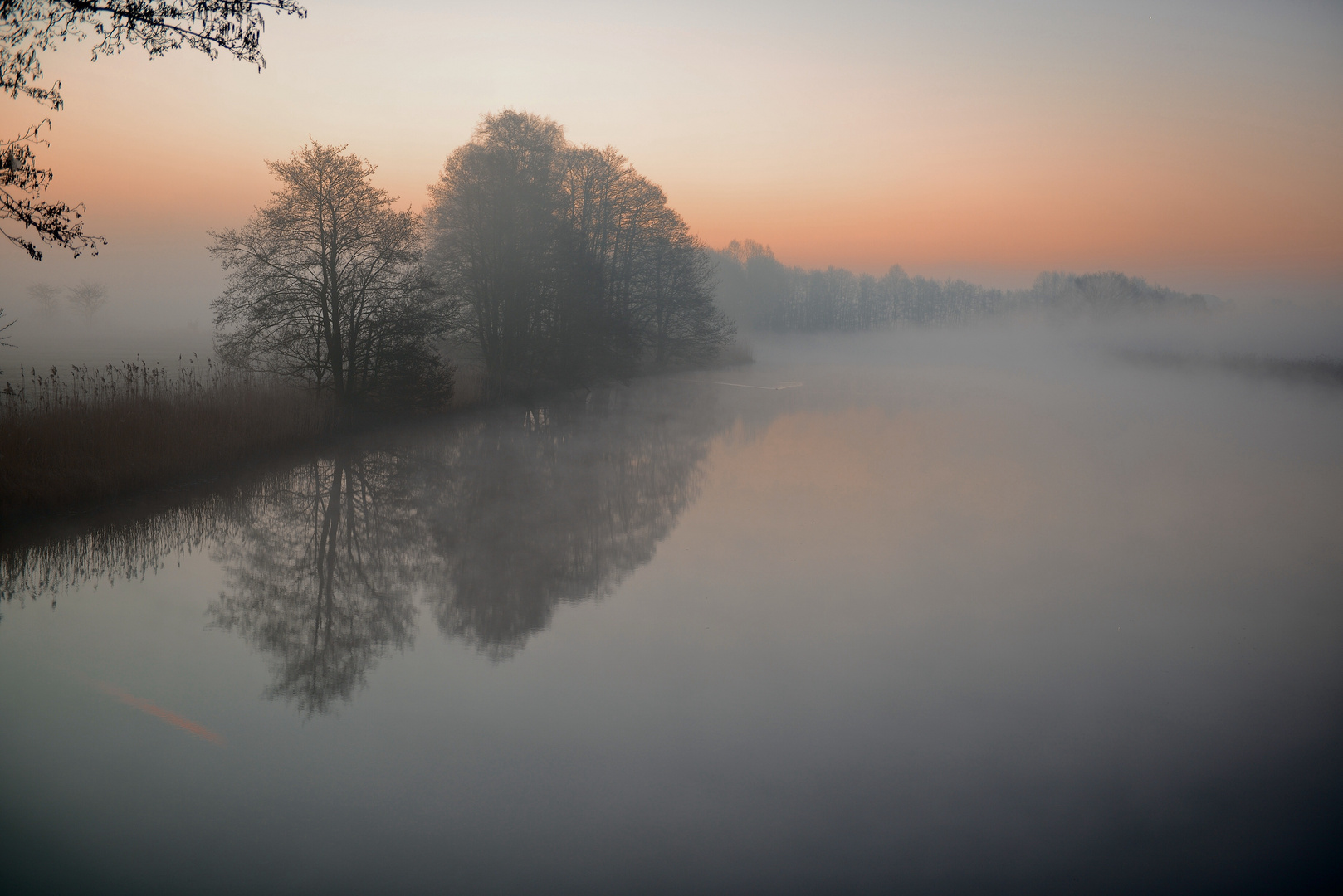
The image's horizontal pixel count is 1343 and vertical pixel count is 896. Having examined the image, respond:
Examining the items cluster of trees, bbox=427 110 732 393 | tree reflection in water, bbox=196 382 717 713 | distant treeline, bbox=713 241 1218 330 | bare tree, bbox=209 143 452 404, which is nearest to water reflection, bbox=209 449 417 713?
tree reflection in water, bbox=196 382 717 713

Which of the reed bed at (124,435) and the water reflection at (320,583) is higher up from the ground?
the reed bed at (124,435)

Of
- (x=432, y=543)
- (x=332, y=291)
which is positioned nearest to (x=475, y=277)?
(x=332, y=291)

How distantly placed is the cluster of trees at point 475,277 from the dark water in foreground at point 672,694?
4.59 metres

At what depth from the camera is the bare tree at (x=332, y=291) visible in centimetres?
1266

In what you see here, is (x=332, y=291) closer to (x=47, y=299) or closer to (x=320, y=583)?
(x=320, y=583)

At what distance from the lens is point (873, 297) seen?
11769cm

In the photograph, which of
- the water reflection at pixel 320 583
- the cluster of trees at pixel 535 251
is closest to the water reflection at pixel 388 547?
the water reflection at pixel 320 583

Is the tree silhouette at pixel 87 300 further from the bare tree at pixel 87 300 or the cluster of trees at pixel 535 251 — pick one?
the cluster of trees at pixel 535 251

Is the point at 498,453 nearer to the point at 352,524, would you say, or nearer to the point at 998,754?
the point at 352,524

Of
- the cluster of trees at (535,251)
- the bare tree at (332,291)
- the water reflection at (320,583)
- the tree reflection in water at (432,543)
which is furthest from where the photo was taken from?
the cluster of trees at (535,251)

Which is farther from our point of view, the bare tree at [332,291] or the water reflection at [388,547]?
the bare tree at [332,291]

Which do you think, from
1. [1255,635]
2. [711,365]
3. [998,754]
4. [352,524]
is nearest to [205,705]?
[352,524]

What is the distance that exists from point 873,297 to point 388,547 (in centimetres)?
11896

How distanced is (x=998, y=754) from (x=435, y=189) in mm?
19211
